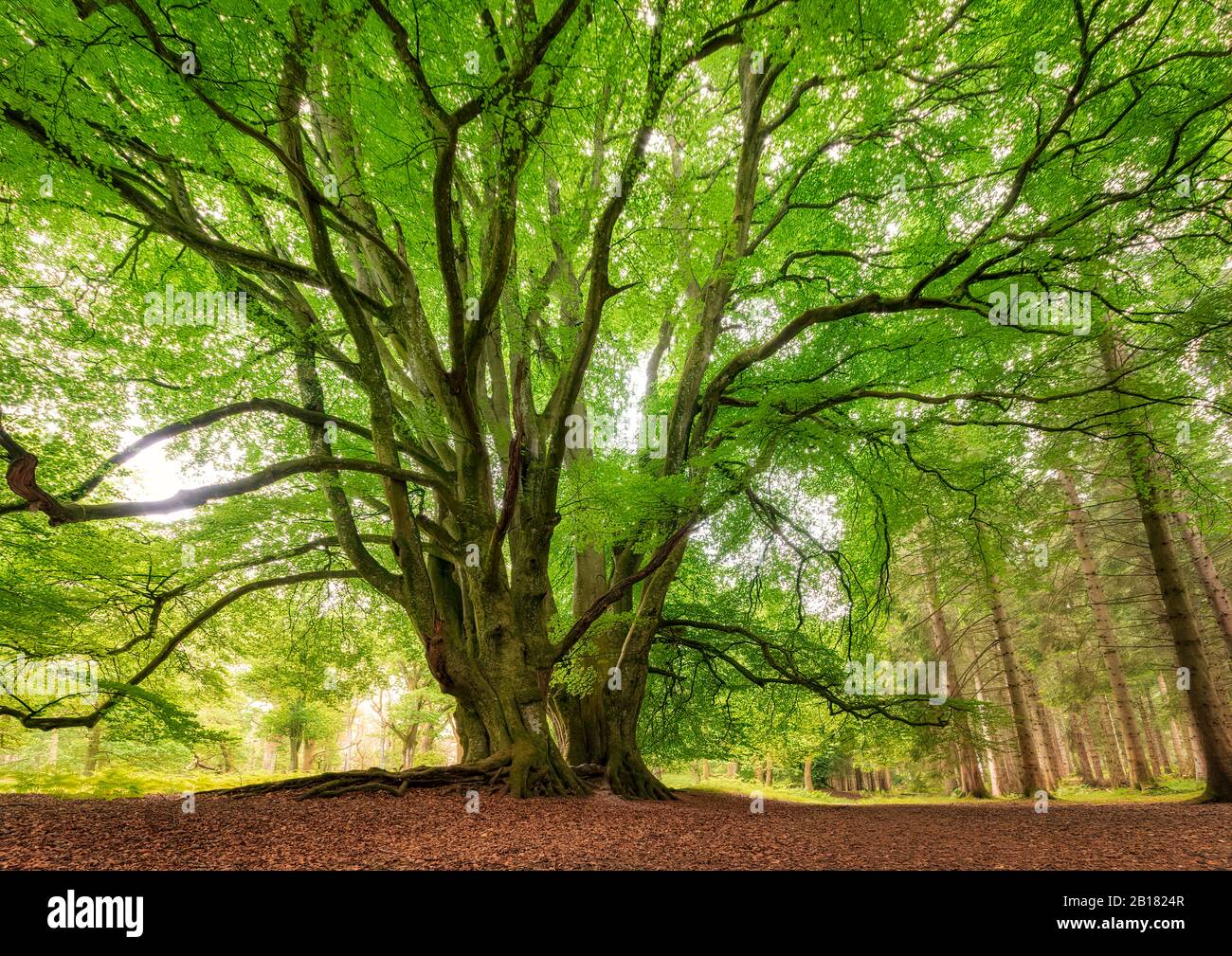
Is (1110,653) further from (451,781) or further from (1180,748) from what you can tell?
(1180,748)

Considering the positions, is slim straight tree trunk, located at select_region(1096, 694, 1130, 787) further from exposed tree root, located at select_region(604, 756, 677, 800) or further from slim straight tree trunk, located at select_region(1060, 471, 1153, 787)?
exposed tree root, located at select_region(604, 756, 677, 800)

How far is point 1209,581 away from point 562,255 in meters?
12.2

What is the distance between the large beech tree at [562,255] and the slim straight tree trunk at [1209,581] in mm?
2329

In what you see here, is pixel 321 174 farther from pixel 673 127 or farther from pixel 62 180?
pixel 673 127

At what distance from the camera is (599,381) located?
9.72 metres

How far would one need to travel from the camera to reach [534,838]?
409 cm

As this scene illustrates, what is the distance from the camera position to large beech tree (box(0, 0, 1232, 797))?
4.05 meters

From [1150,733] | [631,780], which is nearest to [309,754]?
[631,780]

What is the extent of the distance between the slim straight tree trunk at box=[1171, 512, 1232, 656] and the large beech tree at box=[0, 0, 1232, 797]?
233 centimetres

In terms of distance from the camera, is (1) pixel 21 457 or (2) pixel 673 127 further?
(2) pixel 673 127

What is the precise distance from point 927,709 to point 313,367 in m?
10.1

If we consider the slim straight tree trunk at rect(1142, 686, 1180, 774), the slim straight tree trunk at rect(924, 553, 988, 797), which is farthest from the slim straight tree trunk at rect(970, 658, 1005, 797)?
the slim straight tree trunk at rect(1142, 686, 1180, 774)
